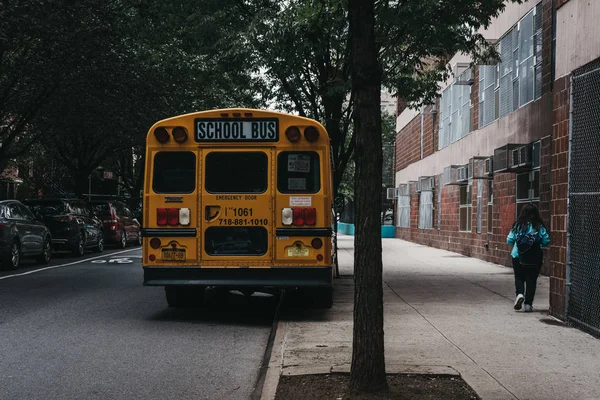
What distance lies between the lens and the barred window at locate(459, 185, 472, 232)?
25.6m

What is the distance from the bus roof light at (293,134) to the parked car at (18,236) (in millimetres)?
9603

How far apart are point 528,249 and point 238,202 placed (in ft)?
13.7

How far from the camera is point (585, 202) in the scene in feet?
30.8

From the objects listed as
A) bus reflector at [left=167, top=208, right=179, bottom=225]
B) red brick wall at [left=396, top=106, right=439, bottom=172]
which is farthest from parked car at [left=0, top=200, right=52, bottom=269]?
red brick wall at [left=396, top=106, right=439, bottom=172]

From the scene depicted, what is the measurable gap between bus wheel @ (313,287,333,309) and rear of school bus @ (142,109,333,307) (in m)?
1.02

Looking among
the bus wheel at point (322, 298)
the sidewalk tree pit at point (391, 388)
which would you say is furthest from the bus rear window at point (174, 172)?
the sidewalk tree pit at point (391, 388)

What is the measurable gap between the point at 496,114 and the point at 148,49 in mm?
11228

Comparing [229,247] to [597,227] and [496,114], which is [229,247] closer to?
[597,227]

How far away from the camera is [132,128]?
2995 cm

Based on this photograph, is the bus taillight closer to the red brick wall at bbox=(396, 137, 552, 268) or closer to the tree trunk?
the tree trunk

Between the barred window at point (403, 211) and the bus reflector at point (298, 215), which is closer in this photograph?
the bus reflector at point (298, 215)

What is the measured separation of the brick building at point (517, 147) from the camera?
9.49 metres

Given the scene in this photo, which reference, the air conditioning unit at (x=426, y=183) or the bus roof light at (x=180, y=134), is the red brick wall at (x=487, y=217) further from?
the bus roof light at (x=180, y=134)

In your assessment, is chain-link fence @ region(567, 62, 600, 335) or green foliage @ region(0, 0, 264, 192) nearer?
chain-link fence @ region(567, 62, 600, 335)
